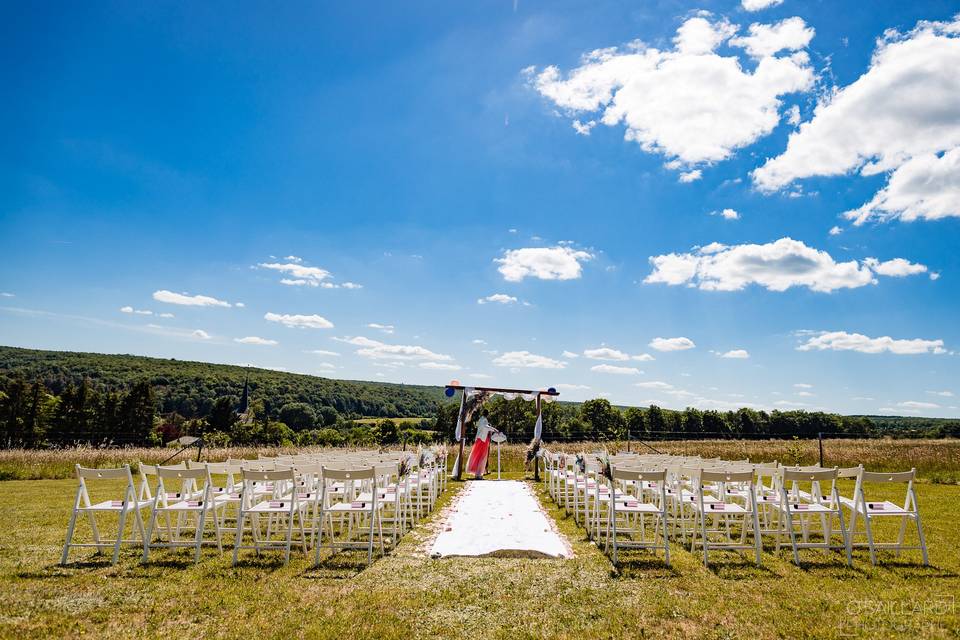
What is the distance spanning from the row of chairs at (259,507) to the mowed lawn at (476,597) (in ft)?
1.03

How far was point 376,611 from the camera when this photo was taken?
4.26m

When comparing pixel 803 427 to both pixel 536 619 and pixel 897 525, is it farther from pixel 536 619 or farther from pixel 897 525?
pixel 536 619

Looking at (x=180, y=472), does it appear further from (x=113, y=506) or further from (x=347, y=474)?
(x=347, y=474)

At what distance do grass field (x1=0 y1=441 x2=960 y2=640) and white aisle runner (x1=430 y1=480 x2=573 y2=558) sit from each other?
39 centimetres

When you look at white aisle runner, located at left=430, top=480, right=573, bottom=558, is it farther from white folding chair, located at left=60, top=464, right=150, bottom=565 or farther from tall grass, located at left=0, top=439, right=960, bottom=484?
tall grass, located at left=0, top=439, right=960, bottom=484

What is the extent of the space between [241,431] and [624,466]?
3650 cm

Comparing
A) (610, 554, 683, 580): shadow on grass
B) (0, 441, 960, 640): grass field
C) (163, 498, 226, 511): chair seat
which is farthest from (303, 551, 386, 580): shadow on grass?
(610, 554, 683, 580): shadow on grass

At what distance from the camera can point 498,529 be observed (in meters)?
7.43

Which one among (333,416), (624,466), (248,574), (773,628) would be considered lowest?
(333,416)

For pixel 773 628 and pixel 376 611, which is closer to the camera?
pixel 773 628

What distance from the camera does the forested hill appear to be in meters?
56.9

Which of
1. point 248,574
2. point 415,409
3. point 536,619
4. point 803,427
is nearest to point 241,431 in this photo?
point 415,409

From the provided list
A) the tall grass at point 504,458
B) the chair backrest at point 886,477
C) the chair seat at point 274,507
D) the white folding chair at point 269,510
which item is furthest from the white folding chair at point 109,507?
the tall grass at point 504,458

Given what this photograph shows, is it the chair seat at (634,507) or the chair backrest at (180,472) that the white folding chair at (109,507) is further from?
the chair seat at (634,507)
